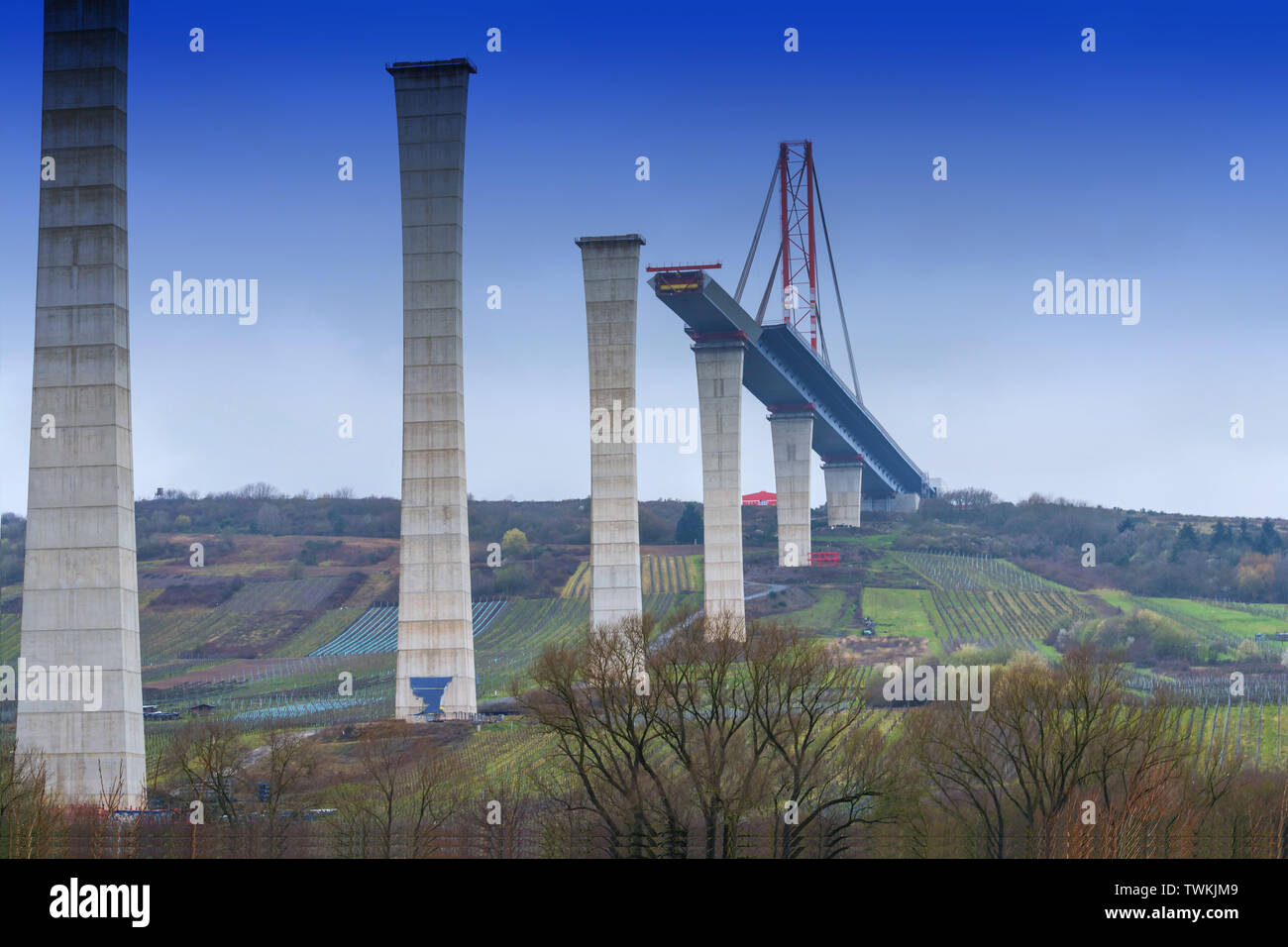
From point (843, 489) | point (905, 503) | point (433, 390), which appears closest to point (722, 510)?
point (433, 390)

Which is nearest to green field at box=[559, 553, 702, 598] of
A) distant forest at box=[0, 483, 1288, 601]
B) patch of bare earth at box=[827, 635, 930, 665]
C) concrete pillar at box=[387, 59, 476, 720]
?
distant forest at box=[0, 483, 1288, 601]

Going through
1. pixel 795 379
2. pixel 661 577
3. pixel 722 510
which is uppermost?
pixel 795 379

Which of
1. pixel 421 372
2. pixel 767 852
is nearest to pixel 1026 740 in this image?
pixel 767 852

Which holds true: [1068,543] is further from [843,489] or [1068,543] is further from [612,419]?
[612,419]

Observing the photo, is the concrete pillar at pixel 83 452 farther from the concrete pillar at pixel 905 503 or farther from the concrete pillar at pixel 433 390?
the concrete pillar at pixel 905 503

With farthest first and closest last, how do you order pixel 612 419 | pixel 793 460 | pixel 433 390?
pixel 793 460
pixel 612 419
pixel 433 390

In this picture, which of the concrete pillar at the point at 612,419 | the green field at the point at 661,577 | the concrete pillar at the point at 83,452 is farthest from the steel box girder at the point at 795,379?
the concrete pillar at the point at 83,452
